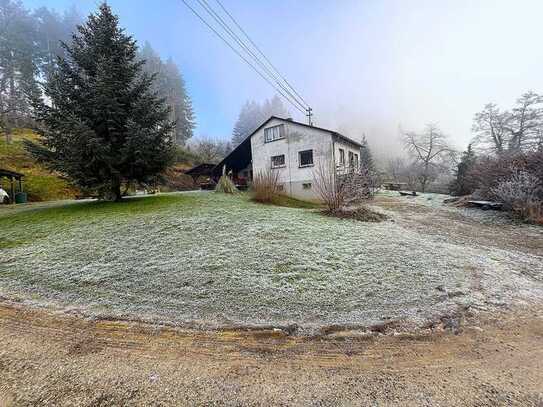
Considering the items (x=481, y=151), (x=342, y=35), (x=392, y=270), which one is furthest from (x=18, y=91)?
(x=481, y=151)

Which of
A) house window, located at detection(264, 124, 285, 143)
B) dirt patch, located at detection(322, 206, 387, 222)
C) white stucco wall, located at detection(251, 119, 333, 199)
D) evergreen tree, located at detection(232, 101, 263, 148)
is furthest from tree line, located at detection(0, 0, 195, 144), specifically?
dirt patch, located at detection(322, 206, 387, 222)

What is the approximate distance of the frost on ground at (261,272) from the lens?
2855 millimetres

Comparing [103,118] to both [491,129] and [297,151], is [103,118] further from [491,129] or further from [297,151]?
[491,129]

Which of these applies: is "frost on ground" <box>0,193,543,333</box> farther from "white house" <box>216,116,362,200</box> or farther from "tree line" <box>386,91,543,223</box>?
"white house" <box>216,116,362,200</box>

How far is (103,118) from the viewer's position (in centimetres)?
861

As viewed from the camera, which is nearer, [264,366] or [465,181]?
[264,366]

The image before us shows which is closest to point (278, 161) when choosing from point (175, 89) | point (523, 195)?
point (523, 195)

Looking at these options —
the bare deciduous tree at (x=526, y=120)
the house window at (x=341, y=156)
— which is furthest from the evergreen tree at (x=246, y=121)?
the bare deciduous tree at (x=526, y=120)

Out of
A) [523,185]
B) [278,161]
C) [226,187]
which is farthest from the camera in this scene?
[278,161]

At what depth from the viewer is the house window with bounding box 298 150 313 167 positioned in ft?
57.1

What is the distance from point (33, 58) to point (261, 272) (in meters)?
49.9

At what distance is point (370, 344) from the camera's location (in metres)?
2.27

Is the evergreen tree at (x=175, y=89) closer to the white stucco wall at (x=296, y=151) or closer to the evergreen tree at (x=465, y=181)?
the white stucco wall at (x=296, y=151)

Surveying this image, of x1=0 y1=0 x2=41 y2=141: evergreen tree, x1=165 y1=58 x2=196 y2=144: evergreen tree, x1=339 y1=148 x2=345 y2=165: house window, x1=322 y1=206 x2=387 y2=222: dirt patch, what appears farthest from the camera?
x1=165 y1=58 x2=196 y2=144: evergreen tree
